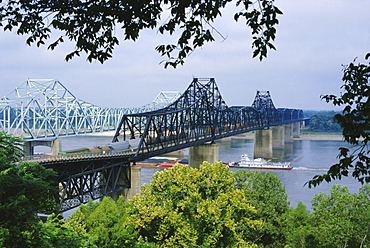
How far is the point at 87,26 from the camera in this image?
679cm

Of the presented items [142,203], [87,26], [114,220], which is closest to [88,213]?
[114,220]

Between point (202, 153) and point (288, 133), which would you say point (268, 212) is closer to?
point (202, 153)

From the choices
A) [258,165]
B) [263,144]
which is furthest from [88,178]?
[263,144]

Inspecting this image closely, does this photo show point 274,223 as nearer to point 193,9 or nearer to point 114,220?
point 114,220

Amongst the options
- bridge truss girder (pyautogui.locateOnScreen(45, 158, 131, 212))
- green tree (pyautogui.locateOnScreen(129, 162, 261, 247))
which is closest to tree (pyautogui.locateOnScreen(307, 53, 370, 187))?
green tree (pyautogui.locateOnScreen(129, 162, 261, 247))

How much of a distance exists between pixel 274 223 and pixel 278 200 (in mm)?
1610

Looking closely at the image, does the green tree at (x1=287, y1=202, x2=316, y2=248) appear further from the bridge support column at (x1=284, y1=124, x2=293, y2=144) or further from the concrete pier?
the bridge support column at (x1=284, y1=124, x2=293, y2=144)

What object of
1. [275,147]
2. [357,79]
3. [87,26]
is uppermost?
[87,26]

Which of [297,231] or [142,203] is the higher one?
[142,203]

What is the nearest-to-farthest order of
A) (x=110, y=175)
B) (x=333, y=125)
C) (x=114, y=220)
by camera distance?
(x=114, y=220), (x=110, y=175), (x=333, y=125)

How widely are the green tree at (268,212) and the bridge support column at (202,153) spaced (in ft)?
124

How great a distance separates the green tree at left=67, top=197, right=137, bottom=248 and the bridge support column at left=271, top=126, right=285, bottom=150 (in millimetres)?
92556

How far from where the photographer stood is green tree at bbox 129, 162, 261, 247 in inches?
821

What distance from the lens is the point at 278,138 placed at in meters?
118
